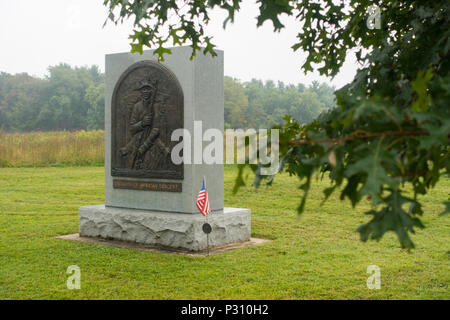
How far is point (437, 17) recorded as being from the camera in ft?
10.1

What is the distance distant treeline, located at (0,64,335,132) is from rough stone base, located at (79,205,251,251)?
4043cm

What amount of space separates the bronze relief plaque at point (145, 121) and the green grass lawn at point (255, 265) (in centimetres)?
139

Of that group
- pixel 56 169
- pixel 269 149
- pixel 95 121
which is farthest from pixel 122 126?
pixel 95 121

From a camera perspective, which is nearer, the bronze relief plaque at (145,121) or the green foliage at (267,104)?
the bronze relief plaque at (145,121)

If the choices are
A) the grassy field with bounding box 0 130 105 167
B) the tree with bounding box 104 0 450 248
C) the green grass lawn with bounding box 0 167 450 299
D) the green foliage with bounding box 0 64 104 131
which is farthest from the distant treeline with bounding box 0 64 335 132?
the tree with bounding box 104 0 450 248

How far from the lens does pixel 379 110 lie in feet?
6.23

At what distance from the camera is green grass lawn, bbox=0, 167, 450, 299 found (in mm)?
5574

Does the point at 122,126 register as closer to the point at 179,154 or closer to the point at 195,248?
the point at 179,154

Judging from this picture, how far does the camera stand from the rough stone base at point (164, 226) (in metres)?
7.46

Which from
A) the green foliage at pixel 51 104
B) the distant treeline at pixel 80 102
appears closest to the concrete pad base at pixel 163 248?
the distant treeline at pixel 80 102

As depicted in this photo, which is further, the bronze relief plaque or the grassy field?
the grassy field

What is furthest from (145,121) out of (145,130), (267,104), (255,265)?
(267,104)

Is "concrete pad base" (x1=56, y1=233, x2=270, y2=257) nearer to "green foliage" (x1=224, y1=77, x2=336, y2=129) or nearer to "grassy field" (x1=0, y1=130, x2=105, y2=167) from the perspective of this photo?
"grassy field" (x1=0, y1=130, x2=105, y2=167)

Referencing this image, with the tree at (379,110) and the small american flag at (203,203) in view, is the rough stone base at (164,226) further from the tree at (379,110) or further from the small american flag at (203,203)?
the tree at (379,110)
